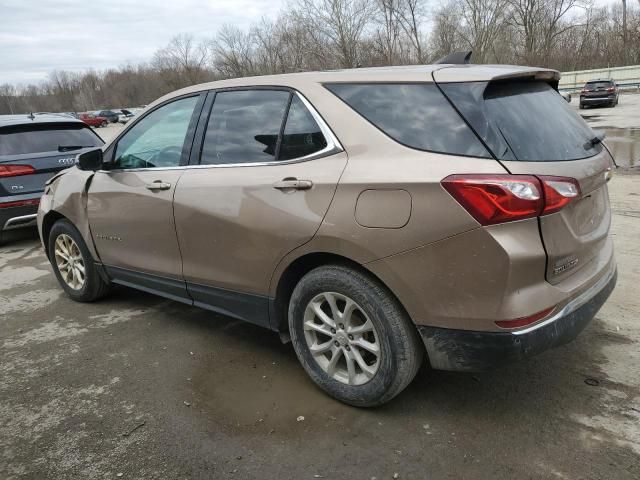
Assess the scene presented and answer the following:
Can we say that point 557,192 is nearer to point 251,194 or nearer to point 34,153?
point 251,194

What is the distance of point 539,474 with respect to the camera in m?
2.32

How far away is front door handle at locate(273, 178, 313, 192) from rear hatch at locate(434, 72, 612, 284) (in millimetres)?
818

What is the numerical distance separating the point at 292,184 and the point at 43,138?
5.61 m

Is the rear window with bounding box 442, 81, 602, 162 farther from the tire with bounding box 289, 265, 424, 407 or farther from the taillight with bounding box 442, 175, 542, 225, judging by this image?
the tire with bounding box 289, 265, 424, 407

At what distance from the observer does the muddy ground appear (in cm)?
246

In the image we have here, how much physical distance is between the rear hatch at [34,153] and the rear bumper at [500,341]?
6.00 m

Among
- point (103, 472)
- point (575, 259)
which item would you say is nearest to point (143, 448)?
point (103, 472)

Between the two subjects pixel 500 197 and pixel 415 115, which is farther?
pixel 415 115

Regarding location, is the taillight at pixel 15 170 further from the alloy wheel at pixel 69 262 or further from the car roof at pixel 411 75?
the car roof at pixel 411 75

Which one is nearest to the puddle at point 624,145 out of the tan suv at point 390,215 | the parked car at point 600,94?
the tan suv at point 390,215

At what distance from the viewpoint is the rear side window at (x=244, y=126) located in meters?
3.10

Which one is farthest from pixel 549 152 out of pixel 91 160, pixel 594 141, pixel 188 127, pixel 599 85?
pixel 599 85

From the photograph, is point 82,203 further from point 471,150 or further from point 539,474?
point 539,474

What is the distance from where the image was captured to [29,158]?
6.74 metres
